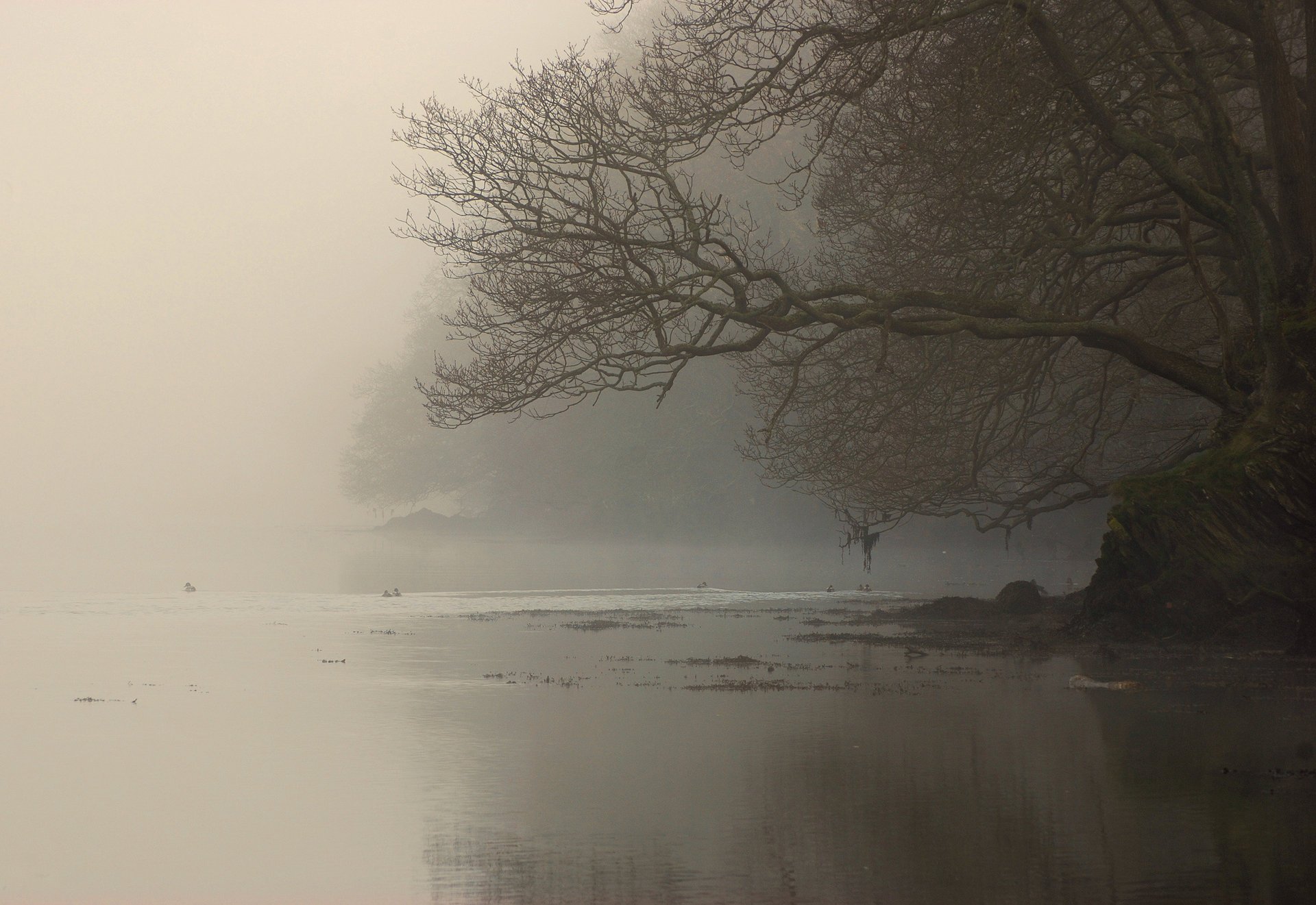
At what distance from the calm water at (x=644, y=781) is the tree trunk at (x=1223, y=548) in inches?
53.2

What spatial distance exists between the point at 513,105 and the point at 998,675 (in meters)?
10.0

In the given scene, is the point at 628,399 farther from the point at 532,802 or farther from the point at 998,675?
the point at 532,802

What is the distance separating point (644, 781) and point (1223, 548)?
9622mm

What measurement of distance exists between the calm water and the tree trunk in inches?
53.2

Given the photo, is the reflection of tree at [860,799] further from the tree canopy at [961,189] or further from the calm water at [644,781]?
the tree canopy at [961,189]

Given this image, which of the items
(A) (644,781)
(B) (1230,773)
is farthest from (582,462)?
(B) (1230,773)

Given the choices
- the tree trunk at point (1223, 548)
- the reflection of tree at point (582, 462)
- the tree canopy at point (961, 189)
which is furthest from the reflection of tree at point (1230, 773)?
the reflection of tree at point (582, 462)

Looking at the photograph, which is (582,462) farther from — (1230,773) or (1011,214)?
(1230,773)

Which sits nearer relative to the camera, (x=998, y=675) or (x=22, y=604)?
(x=998, y=675)

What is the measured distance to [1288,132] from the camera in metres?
16.3

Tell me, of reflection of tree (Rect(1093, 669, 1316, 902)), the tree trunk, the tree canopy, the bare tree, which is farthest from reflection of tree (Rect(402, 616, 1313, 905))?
the tree canopy

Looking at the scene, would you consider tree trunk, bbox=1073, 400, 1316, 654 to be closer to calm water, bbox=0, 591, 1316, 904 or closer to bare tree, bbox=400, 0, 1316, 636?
bare tree, bbox=400, 0, 1316, 636

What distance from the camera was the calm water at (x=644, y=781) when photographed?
6969 millimetres

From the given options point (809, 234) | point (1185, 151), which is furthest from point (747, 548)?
point (1185, 151)
